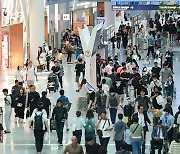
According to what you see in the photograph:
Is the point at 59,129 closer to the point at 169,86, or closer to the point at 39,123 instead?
the point at 39,123

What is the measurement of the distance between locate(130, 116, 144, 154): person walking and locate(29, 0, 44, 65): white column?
2119 centimetres

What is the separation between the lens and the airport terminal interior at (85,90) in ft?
49.8

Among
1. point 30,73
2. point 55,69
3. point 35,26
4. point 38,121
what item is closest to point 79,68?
point 55,69

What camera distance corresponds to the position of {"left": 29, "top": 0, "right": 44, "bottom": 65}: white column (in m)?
35.4

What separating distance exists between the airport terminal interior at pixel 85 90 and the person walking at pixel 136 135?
22mm

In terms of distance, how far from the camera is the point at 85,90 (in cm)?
2086

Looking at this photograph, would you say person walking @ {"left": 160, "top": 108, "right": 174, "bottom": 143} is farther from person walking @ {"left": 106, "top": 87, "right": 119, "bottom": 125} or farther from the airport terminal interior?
person walking @ {"left": 106, "top": 87, "right": 119, "bottom": 125}

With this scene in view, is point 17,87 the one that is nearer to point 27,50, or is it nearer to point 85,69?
point 85,69

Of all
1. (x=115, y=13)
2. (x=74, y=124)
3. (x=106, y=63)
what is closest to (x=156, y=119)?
(x=74, y=124)

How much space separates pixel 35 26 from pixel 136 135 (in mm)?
21727

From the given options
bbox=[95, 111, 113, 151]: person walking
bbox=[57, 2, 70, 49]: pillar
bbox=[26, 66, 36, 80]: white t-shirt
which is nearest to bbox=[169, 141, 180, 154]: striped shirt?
bbox=[95, 111, 113, 151]: person walking

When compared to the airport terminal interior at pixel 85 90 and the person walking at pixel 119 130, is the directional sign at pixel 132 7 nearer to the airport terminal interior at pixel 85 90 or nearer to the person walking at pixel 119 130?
the airport terminal interior at pixel 85 90

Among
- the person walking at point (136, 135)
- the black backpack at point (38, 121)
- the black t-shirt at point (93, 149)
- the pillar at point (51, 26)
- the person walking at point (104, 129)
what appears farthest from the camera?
the pillar at point (51, 26)

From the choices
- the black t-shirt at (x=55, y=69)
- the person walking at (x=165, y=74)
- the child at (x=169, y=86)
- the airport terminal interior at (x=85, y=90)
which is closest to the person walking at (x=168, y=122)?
the airport terminal interior at (x=85, y=90)
